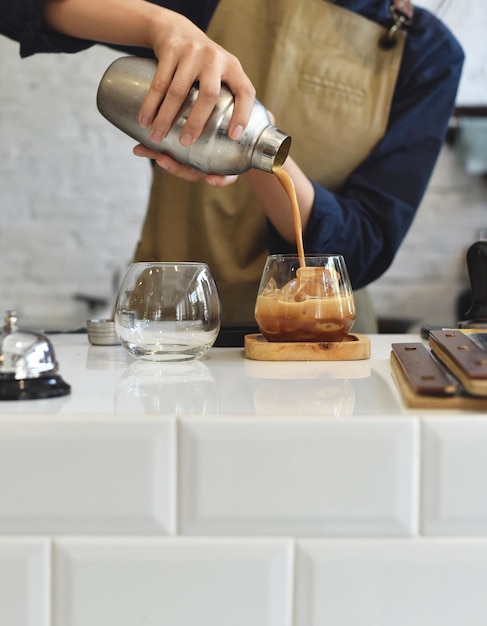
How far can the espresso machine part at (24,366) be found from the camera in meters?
0.58

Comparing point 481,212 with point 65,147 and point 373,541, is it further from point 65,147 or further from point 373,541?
point 373,541

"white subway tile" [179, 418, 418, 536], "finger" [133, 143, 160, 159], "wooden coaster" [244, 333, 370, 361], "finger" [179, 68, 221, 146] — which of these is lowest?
"white subway tile" [179, 418, 418, 536]

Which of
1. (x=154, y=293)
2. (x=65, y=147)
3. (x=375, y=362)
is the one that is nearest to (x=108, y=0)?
(x=154, y=293)

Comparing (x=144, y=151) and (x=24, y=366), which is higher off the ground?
(x=144, y=151)

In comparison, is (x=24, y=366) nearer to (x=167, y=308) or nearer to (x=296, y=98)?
(x=167, y=308)

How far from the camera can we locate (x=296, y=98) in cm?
147

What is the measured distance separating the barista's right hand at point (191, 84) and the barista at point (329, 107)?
571 millimetres

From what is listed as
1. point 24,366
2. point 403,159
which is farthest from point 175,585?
point 403,159

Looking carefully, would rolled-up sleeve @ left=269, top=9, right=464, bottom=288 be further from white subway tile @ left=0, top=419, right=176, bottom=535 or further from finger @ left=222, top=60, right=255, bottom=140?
white subway tile @ left=0, top=419, right=176, bottom=535

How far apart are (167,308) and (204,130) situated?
0.21m

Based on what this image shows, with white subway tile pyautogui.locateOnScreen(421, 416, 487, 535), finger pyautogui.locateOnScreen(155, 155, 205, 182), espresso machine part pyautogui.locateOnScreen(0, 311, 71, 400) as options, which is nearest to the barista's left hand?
finger pyautogui.locateOnScreen(155, 155, 205, 182)

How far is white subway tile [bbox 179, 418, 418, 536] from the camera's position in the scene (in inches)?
20.5

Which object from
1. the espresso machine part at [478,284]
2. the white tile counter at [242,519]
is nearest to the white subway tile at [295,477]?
the white tile counter at [242,519]

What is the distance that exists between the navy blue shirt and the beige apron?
28 millimetres
